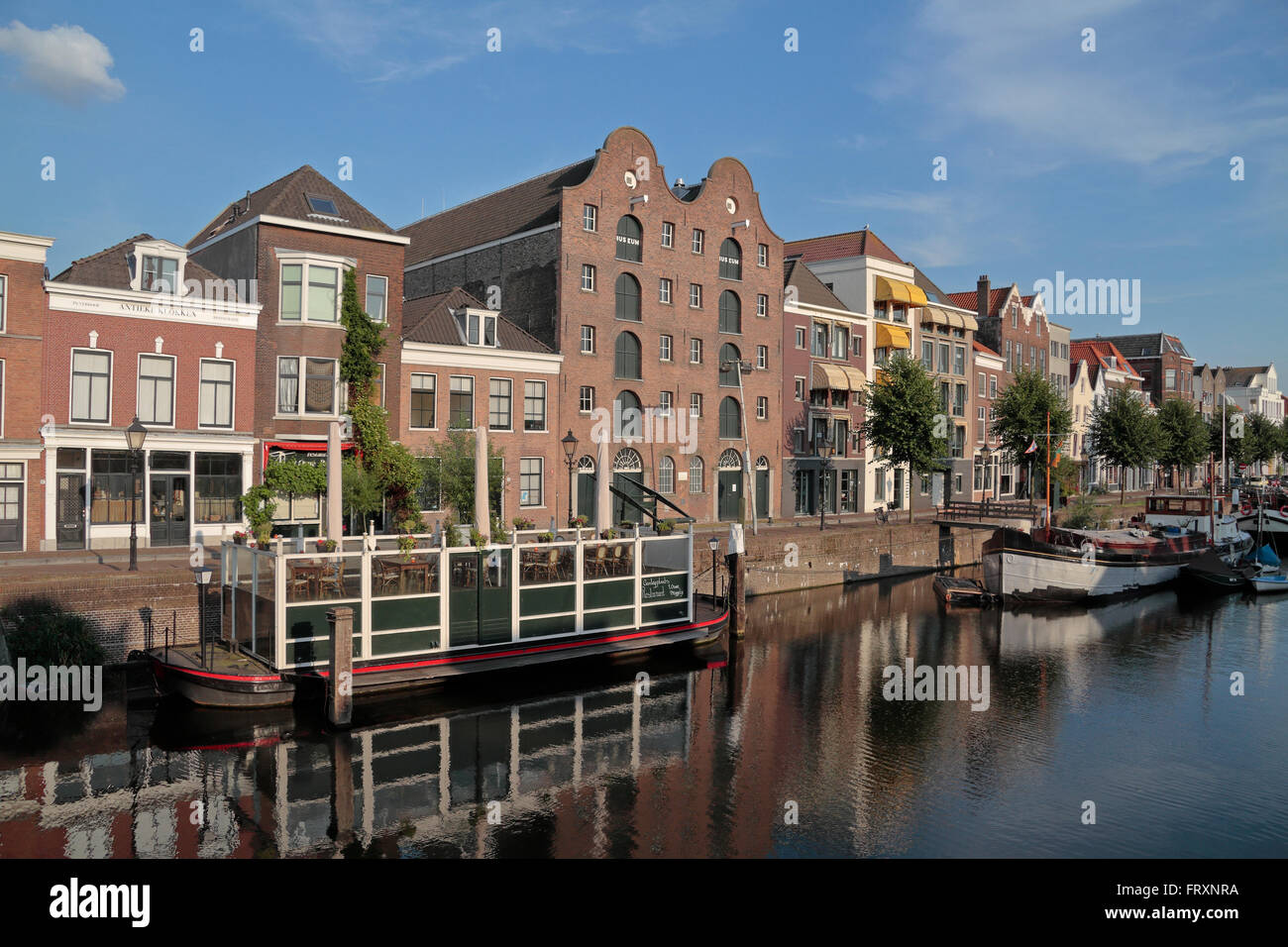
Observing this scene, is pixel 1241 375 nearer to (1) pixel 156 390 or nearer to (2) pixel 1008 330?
(2) pixel 1008 330

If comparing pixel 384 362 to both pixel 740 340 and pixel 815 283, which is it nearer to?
pixel 740 340

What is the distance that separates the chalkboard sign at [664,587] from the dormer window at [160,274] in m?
19.5

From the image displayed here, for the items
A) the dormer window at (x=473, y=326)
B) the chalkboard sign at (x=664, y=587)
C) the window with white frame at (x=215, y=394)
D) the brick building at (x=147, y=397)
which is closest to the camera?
the chalkboard sign at (x=664, y=587)

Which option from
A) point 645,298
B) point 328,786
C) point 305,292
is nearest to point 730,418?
point 645,298

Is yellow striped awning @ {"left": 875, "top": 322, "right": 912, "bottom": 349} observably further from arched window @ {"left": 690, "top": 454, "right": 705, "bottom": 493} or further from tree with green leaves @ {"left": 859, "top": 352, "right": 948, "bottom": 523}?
arched window @ {"left": 690, "top": 454, "right": 705, "bottom": 493}

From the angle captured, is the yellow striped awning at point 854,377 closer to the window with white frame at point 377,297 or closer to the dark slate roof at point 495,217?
the dark slate roof at point 495,217

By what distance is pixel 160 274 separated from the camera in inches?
1220

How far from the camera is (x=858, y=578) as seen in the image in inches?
1735

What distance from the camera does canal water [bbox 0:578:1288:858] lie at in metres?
14.8

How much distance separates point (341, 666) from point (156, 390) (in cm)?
1669

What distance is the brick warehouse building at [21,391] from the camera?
28.2 meters

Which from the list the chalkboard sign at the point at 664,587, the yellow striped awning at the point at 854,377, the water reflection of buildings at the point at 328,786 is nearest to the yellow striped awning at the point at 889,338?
the yellow striped awning at the point at 854,377
